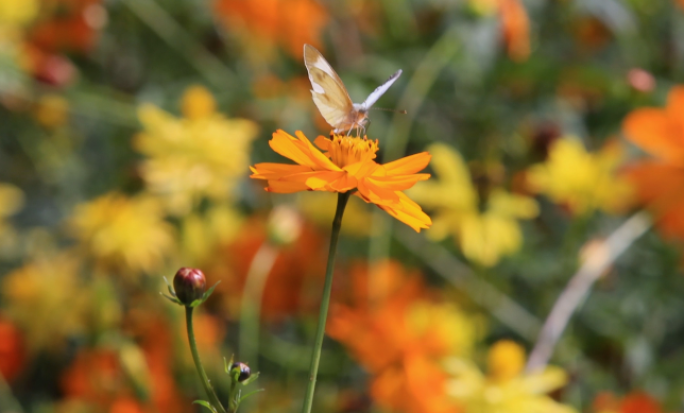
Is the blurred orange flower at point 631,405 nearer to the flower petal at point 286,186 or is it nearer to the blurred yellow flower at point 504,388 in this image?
the blurred yellow flower at point 504,388

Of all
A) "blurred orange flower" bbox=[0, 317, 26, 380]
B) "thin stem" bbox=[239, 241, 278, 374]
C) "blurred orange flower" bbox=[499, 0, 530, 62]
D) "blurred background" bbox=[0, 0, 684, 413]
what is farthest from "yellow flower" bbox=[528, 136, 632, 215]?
"blurred orange flower" bbox=[0, 317, 26, 380]

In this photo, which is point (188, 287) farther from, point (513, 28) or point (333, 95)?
point (513, 28)

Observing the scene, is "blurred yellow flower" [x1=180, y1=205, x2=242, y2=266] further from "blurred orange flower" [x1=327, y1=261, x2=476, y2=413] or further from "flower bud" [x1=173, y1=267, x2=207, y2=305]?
"flower bud" [x1=173, y1=267, x2=207, y2=305]

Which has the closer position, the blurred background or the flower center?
the flower center

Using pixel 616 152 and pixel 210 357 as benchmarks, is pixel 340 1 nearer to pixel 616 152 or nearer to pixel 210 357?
pixel 616 152

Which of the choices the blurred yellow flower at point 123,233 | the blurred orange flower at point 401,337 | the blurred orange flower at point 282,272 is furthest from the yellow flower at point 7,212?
the blurred orange flower at point 401,337
